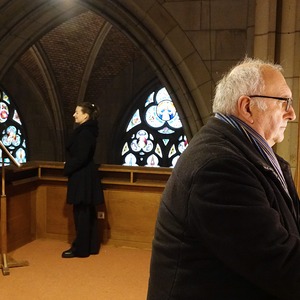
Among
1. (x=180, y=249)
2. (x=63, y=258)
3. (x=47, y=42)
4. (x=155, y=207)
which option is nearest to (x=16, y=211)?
(x=63, y=258)

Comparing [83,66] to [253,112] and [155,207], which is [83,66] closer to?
[155,207]

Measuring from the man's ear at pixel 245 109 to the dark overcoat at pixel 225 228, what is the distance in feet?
0.23

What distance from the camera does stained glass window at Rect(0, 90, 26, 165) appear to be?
475 inches

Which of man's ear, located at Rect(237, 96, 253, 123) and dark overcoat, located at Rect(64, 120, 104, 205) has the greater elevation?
man's ear, located at Rect(237, 96, 253, 123)

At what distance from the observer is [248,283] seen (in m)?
1.06

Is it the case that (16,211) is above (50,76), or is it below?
below

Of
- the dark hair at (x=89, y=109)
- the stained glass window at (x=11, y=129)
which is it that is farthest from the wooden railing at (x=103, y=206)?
the stained glass window at (x=11, y=129)

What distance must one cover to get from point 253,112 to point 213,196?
0.32 metres

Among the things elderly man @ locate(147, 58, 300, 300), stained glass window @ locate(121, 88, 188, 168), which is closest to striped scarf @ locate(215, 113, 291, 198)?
elderly man @ locate(147, 58, 300, 300)

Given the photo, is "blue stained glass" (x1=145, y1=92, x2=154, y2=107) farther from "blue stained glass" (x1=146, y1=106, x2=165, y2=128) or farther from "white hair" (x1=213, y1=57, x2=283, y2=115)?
"white hair" (x1=213, y1=57, x2=283, y2=115)

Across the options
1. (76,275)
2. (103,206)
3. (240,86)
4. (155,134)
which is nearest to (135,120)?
(155,134)

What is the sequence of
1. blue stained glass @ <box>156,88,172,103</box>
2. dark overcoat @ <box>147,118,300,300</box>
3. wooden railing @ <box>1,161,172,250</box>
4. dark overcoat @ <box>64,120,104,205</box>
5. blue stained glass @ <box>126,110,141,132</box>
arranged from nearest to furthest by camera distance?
dark overcoat @ <box>147,118,300,300</box> → dark overcoat @ <box>64,120,104,205</box> → wooden railing @ <box>1,161,172,250</box> → blue stained glass @ <box>156,88,172,103</box> → blue stained glass @ <box>126,110,141,132</box>

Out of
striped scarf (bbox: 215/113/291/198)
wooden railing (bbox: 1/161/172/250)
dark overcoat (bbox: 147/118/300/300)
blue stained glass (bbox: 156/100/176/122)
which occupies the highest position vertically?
blue stained glass (bbox: 156/100/176/122)

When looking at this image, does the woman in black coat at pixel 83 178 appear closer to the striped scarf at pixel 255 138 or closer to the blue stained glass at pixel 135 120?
the striped scarf at pixel 255 138
